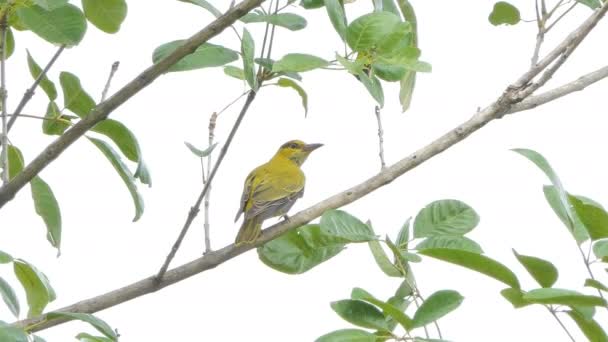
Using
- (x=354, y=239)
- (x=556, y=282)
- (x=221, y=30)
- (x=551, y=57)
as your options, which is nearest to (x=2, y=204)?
(x=221, y=30)

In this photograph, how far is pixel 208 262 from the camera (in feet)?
8.34

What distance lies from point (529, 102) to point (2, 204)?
1.39 m

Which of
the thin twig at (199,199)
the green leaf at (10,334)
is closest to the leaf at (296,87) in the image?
the thin twig at (199,199)

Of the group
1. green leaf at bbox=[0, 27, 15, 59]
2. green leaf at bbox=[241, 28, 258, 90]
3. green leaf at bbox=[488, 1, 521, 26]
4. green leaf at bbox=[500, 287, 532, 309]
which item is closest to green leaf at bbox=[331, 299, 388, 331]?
green leaf at bbox=[500, 287, 532, 309]

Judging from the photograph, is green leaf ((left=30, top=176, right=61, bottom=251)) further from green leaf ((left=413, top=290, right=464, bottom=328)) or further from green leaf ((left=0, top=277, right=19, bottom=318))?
green leaf ((left=413, top=290, right=464, bottom=328))

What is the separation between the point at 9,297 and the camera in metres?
2.24

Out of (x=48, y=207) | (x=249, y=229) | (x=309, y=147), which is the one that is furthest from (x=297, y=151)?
(x=48, y=207)

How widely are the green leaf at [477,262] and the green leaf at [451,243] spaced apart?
32 cm

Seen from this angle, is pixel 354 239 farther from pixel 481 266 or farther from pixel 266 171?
pixel 266 171

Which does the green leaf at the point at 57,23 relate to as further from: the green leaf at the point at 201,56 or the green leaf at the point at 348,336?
the green leaf at the point at 348,336

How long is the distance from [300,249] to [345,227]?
28 centimetres

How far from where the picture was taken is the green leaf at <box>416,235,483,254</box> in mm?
2160

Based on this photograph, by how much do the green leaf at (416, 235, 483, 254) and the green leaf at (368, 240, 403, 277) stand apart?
0.08m

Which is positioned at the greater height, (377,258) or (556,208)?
(377,258)
